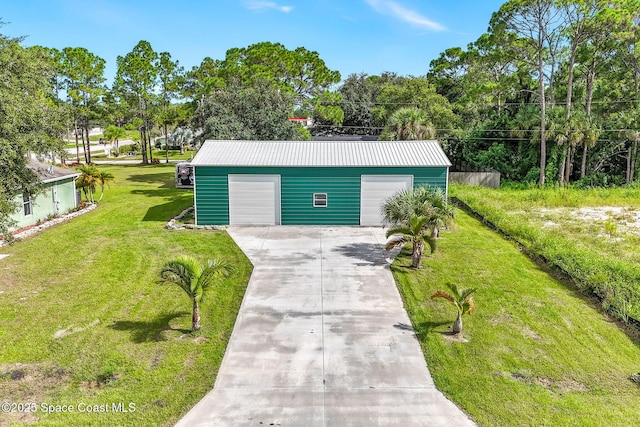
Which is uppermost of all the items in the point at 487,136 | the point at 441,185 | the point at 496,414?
the point at 487,136

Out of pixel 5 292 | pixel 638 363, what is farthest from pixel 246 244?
pixel 638 363

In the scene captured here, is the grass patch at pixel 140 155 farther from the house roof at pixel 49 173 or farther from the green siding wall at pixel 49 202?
the house roof at pixel 49 173

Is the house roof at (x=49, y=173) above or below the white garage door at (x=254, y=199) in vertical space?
above

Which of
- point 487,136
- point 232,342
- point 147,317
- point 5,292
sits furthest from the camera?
point 487,136

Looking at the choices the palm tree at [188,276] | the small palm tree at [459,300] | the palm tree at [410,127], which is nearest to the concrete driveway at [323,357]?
the small palm tree at [459,300]

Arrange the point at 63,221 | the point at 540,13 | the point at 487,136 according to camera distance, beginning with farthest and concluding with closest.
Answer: the point at 487,136
the point at 540,13
the point at 63,221

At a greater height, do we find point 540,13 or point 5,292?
point 540,13

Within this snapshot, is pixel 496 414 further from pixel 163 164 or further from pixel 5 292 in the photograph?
pixel 163 164
